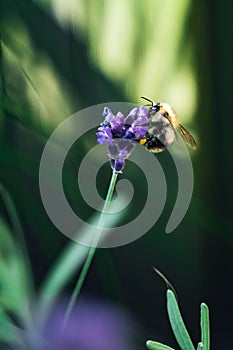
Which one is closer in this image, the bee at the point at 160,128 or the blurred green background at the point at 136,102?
the bee at the point at 160,128

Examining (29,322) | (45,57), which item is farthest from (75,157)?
(29,322)

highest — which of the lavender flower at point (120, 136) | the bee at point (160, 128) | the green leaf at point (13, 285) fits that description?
the bee at point (160, 128)

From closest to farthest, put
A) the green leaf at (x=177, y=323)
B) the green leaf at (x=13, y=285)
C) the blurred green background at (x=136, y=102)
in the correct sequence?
the green leaf at (x=177, y=323) < the green leaf at (x=13, y=285) < the blurred green background at (x=136, y=102)

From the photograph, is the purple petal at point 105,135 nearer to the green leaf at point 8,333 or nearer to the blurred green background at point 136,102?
the green leaf at point 8,333

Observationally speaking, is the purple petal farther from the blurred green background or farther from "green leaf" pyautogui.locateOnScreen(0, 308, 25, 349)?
the blurred green background

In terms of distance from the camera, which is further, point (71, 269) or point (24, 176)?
point (24, 176)

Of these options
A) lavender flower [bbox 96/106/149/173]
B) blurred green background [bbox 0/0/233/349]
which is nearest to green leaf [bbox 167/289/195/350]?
lavender flower [bbox 96/106/149/173]

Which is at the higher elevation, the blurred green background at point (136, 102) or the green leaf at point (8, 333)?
the blurred green background at point (136, 102)

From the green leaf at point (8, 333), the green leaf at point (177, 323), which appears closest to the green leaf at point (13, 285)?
the green leaf at point (8, 333)

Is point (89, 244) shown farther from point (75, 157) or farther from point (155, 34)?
point (155, 34)
